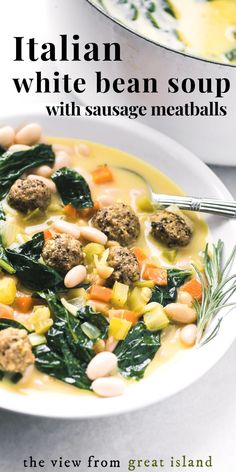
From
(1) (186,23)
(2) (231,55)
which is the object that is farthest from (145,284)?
(1) (186,23)

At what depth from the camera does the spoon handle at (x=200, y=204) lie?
Result: 452cm

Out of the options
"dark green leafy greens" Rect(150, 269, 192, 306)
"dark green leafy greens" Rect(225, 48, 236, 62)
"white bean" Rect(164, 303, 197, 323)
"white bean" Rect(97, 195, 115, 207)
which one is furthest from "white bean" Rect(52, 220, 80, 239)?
"dark green leafy greens" Rect(225, 48, 236, 62)

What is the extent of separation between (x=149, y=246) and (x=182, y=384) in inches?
A: 31.8

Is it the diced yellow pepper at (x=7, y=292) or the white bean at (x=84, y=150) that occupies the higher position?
the white bean at (x=84, y=150)

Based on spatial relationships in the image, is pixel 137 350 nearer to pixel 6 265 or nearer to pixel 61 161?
pixel 6 265

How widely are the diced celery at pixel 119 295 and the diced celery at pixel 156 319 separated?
12 cm

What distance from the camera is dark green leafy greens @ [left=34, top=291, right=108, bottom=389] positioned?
394 cm

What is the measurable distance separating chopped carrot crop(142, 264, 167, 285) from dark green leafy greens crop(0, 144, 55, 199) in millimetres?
809

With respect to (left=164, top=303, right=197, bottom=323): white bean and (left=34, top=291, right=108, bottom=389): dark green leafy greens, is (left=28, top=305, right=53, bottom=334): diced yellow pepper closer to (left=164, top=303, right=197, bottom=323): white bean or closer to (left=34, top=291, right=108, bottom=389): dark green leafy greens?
(left=34, top=291, right=108, bottom=389): dark green leafy greens

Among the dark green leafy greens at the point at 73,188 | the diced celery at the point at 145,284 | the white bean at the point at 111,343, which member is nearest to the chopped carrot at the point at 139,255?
the diced celery at the point at 145,284

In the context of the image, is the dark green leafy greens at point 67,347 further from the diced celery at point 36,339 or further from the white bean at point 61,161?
the white bean at point 61,161

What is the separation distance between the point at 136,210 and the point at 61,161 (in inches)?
18.3

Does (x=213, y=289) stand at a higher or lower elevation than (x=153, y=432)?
higher

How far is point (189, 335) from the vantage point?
414 cm
